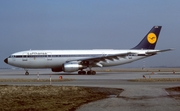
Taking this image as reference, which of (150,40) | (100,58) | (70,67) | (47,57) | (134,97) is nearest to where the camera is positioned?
(134,97)

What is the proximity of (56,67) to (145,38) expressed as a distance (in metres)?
14.1

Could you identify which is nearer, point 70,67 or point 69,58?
point 70,67

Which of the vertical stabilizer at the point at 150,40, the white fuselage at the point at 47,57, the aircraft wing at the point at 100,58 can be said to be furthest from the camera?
the vertical stabilizer at the point at 150,40

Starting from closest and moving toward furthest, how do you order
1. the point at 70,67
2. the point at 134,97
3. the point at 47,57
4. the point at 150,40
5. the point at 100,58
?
the point at 134,97 → the point at 70,67 → the point at 100,58 → the point at 47,57 → the point at 150,40

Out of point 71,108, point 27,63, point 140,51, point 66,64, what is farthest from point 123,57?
point 71,108

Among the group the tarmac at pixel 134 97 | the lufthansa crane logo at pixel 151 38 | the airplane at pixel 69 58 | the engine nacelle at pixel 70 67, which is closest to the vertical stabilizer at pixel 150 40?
the lufthansa crane logo at pixel 151 38

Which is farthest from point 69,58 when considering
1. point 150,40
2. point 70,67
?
point 150,40

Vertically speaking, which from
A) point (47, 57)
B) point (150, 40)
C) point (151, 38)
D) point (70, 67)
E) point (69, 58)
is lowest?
point (70, 67)

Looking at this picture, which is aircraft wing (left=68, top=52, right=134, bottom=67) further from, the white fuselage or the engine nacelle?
the engine nacelle

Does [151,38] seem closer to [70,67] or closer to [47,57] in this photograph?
[70,67]

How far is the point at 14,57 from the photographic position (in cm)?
4147

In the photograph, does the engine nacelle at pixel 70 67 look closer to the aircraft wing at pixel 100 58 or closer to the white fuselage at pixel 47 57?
the aircraft wing at pixel 100 58

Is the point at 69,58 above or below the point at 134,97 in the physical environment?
above

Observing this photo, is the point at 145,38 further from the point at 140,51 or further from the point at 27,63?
the point at 27,63
